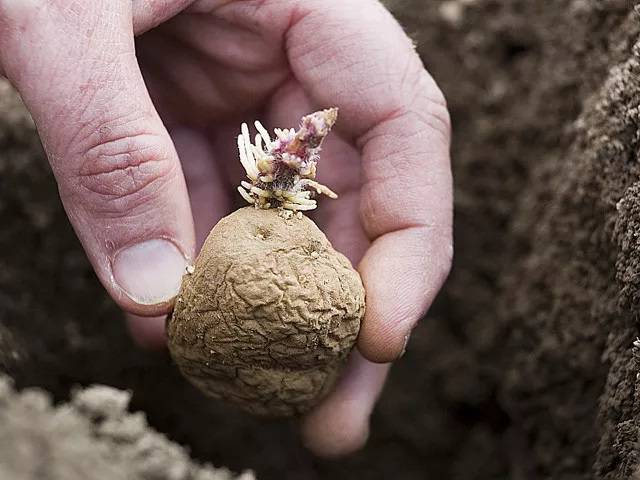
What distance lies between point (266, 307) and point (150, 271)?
29 cm

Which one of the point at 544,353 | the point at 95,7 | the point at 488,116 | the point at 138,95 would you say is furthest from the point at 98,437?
the point at 488,116

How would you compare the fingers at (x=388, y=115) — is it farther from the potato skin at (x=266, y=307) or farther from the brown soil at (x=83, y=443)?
the brown soil at (x=83, y=443)

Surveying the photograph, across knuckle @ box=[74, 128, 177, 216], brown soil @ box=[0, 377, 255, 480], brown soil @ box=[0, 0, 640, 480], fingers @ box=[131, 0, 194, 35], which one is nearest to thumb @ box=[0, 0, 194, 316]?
knuckle @ box=[74, 128, 177, 216]

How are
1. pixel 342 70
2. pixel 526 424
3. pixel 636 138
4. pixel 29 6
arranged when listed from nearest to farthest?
pixel 29 6, pixel 636 138, pixel 342 70, pixel 526 424

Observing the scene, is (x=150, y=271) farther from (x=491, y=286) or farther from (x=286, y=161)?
(x=491, y=286)

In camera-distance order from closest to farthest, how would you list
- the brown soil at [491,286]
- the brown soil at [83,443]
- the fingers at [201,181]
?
1. the brown soil at [83,443]
2. the brown soil at [491,286]
3. the fingers at [201,181]

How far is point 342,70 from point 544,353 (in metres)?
0.95

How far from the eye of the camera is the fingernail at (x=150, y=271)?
168cm

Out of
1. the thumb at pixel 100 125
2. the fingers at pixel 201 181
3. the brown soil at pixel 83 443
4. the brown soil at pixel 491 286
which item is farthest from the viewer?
the fingers at pixel 201 181

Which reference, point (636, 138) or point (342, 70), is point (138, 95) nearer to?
point (342, 70)

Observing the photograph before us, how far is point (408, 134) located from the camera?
2.05 meters

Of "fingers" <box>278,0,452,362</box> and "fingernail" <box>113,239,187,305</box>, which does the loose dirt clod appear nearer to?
"fingernail" <box>113,239,187,305</box>

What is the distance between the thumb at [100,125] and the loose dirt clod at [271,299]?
0.14m

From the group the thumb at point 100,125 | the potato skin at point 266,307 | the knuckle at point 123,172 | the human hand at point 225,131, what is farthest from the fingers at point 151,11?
the potato skin at point 266,307
